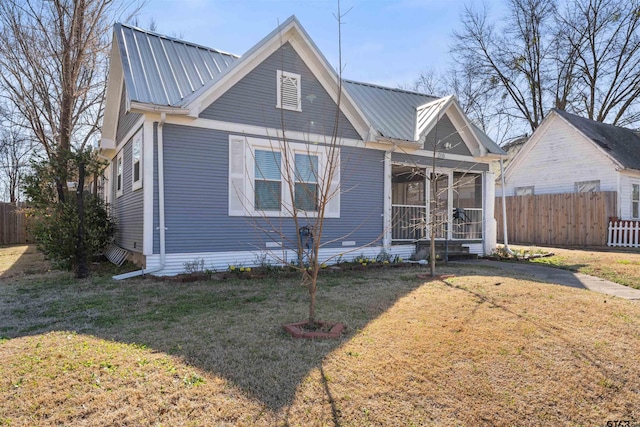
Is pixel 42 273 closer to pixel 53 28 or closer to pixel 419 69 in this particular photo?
pixel 53 28

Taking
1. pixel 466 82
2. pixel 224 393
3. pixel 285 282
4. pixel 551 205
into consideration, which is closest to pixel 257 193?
pixel 285 282

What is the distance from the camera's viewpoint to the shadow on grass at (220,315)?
11.6 ft

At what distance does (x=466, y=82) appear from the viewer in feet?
96.4

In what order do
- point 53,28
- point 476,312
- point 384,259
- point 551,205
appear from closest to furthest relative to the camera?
point 476,312, point 384,259, point 53,28, point 551,205

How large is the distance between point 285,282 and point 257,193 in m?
2.28

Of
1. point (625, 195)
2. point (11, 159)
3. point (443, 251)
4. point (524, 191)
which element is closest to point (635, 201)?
point (625, 195)

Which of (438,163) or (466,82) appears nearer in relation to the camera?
(438,163)

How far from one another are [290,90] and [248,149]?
1794 mm

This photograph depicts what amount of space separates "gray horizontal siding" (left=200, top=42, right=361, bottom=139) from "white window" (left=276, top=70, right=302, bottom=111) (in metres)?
0.09

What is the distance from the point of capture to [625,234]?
48.7 feet

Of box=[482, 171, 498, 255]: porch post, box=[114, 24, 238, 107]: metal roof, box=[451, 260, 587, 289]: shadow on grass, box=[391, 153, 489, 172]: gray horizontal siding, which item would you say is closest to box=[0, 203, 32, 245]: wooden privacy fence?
box=[114, 24, 238, 107]: metal roof

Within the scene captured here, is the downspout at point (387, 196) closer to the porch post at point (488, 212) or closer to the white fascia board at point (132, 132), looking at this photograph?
the porch post at point (488, 212)

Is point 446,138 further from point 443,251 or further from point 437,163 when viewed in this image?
point 443,251

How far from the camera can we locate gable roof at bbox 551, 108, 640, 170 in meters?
16.9
